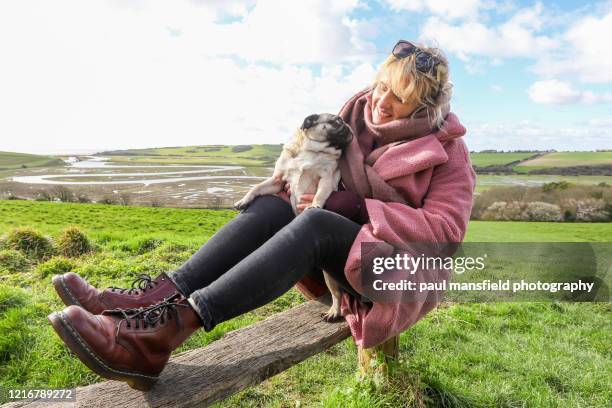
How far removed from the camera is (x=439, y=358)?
3969 mm

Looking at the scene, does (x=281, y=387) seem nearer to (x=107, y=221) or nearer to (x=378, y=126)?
(x=378, y=126)

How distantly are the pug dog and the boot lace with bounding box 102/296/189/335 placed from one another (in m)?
0.93

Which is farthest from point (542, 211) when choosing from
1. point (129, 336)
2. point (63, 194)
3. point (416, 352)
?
point (63, 194)

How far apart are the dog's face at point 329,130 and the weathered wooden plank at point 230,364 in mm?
1150

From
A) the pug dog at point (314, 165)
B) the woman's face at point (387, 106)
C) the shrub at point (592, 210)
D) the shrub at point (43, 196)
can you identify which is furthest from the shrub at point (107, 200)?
the shrub at point (592, 210)

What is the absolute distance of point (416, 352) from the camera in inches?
160

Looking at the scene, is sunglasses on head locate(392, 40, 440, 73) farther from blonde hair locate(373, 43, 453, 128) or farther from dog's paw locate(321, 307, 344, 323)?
dog's paw locate(321, 307, 344, 323)

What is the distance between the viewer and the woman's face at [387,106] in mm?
2588

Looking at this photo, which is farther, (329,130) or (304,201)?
(329,130)

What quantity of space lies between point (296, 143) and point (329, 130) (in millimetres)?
343

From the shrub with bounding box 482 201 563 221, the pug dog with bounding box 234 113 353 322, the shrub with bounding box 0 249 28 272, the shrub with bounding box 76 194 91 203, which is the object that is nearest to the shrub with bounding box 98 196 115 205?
the shrub with bounding box 76 194 91 203

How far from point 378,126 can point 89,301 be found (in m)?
1.93

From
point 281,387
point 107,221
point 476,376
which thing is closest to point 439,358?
point 476,376

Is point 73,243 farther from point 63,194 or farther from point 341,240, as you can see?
point 63,194
